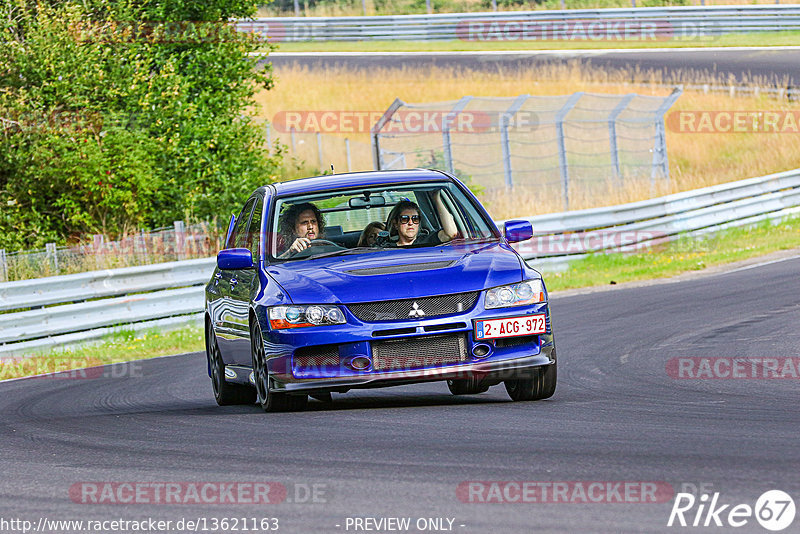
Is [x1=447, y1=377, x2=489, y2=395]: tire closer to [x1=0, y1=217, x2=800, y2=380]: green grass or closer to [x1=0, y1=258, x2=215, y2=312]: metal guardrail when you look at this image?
[x1=0, y1=217, x2=800, y2=380]: green grass

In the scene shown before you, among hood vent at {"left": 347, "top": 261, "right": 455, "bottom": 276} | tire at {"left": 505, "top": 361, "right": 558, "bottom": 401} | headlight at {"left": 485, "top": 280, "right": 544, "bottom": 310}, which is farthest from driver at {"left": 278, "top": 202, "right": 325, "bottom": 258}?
tire at {"left": 505, "top": 361, "right": 558, "bottom": 401}

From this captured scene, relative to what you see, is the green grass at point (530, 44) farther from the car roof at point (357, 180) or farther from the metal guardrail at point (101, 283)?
the car roof at point (357, 180)

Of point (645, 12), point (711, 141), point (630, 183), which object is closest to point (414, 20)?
point (645, 12)

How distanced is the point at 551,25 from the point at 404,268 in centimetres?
3997

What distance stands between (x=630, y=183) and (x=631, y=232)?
4846 mm

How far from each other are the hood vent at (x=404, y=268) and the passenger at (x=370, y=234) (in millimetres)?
952

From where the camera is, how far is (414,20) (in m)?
Answer: 49.8

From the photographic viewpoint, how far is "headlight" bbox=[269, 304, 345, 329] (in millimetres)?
8703

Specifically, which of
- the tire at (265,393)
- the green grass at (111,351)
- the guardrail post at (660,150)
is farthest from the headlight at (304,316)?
the guardrail post at (660,150)

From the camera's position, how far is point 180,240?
67.9 feet

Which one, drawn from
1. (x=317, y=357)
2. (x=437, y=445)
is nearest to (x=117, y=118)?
(x=317, y=357)

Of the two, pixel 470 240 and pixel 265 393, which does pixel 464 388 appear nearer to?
pixel 470 240

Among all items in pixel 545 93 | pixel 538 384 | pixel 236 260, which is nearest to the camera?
pixel 538 384

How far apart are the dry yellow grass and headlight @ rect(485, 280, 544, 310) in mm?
16787
